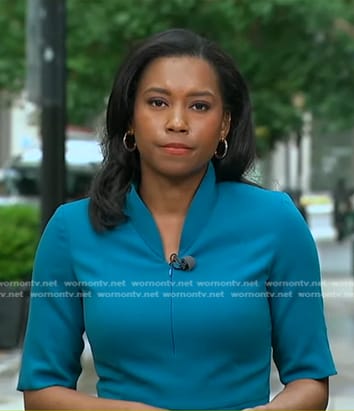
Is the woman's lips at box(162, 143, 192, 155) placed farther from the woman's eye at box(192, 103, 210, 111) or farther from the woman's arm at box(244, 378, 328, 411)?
the woman's arm at box(244, 378, 328, 411)

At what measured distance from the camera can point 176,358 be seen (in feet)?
6.86

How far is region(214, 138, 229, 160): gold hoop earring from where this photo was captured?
7.59 ft

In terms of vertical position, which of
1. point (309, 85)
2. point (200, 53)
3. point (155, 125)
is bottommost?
point (309, 85)

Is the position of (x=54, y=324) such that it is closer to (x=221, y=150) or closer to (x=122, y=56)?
(x=221, y=150)

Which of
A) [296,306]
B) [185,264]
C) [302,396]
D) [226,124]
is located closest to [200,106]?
[226,124]

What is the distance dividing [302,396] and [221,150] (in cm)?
55

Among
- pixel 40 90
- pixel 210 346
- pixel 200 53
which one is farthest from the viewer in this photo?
pixel 40 90

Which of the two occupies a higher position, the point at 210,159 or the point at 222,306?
the point at 210,159

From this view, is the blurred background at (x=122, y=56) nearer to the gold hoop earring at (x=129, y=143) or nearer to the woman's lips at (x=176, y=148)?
the gold hoop earring at (x=129, y=143)

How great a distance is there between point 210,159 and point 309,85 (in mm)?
11769

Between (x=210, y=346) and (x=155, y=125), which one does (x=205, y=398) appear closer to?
(x=210, y=346)

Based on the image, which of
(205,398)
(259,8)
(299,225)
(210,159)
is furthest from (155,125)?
(259,8)

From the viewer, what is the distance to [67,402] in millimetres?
2119

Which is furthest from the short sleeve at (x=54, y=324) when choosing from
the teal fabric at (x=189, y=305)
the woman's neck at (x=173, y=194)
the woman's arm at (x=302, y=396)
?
the woman's arm at (x=302, y=396)
